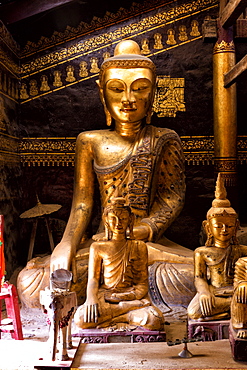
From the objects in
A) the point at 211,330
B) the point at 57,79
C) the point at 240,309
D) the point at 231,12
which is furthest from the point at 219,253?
the point at 57,79

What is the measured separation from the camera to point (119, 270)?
4094 millimetres

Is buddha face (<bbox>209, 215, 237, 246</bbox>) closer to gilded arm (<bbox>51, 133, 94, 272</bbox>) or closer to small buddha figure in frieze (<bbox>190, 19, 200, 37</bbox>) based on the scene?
gilded arm (<bbox>51, 133, 94, 272</bbox>)

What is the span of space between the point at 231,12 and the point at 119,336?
133 inches

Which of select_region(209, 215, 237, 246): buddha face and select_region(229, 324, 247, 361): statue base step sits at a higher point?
select_region(209, 215, 237, 246): buddha face

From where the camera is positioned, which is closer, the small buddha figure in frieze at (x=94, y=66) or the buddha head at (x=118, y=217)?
the buddha head at (x=118, y=217)

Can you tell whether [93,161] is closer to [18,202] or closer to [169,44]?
[18,202]

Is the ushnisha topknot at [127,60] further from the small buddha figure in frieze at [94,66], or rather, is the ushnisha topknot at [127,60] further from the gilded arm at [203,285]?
the gilded arm at [203,285]

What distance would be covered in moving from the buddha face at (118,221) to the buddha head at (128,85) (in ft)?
5.02

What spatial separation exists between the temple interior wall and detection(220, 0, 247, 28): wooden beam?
1.89 feet

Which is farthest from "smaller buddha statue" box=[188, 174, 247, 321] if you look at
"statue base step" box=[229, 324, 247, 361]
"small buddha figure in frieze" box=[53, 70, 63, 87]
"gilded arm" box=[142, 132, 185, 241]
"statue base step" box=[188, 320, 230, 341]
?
"small buddha figure in frieze" box=[53, 70, 63, 87]

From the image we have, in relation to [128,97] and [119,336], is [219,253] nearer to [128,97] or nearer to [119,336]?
[119,336]

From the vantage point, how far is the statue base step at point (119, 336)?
3741 mm

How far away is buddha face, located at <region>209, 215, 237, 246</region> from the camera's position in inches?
159

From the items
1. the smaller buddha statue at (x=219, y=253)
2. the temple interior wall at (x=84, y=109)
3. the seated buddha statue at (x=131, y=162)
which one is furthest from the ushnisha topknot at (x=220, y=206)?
the temple interior wall at (x=84, y=109)
